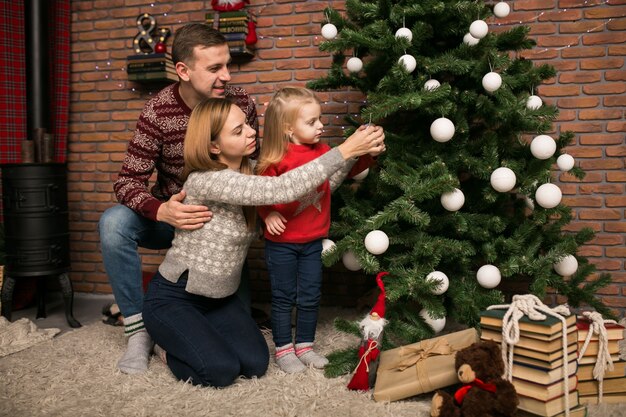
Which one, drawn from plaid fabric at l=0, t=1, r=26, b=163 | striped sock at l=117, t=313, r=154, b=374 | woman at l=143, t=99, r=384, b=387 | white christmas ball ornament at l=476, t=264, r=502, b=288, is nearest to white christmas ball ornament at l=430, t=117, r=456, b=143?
woman at l=143, t=99, r=384, b=387

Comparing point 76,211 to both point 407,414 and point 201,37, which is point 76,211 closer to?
point 201,37

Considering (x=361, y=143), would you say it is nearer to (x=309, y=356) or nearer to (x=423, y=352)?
(x=423, y=352)

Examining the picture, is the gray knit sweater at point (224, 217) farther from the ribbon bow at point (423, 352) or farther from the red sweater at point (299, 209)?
the ribbon bow at point (423, 352)

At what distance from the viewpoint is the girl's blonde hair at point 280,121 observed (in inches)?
85.4

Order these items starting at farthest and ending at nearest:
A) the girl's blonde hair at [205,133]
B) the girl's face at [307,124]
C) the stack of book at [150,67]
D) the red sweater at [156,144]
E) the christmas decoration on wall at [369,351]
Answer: the stack of book at [150,67] → the red sweater at [156,144] → the girl's face at [307,124] → the girl's blonde hair at [205,133] → the christmas decoration on wall at [369,351]

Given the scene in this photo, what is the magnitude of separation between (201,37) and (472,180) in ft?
4.63

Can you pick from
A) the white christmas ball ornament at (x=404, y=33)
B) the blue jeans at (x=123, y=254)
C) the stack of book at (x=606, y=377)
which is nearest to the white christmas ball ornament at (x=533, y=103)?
the white christmas ball ornament at (x=404, y=33)

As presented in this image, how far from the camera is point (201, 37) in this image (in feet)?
7.81

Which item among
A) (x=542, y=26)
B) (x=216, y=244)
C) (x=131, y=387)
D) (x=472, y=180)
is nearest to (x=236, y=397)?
(x=131, y=387)

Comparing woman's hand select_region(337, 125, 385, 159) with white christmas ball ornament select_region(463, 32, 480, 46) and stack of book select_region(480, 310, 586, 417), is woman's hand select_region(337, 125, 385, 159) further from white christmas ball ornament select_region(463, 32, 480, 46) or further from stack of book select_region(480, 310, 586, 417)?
stack of book select_region(480, 310, 586, 417)

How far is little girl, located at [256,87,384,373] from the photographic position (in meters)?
2.17

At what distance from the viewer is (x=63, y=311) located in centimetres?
318

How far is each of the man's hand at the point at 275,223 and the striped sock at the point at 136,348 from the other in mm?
761

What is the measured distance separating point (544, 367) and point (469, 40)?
137 centimetres
